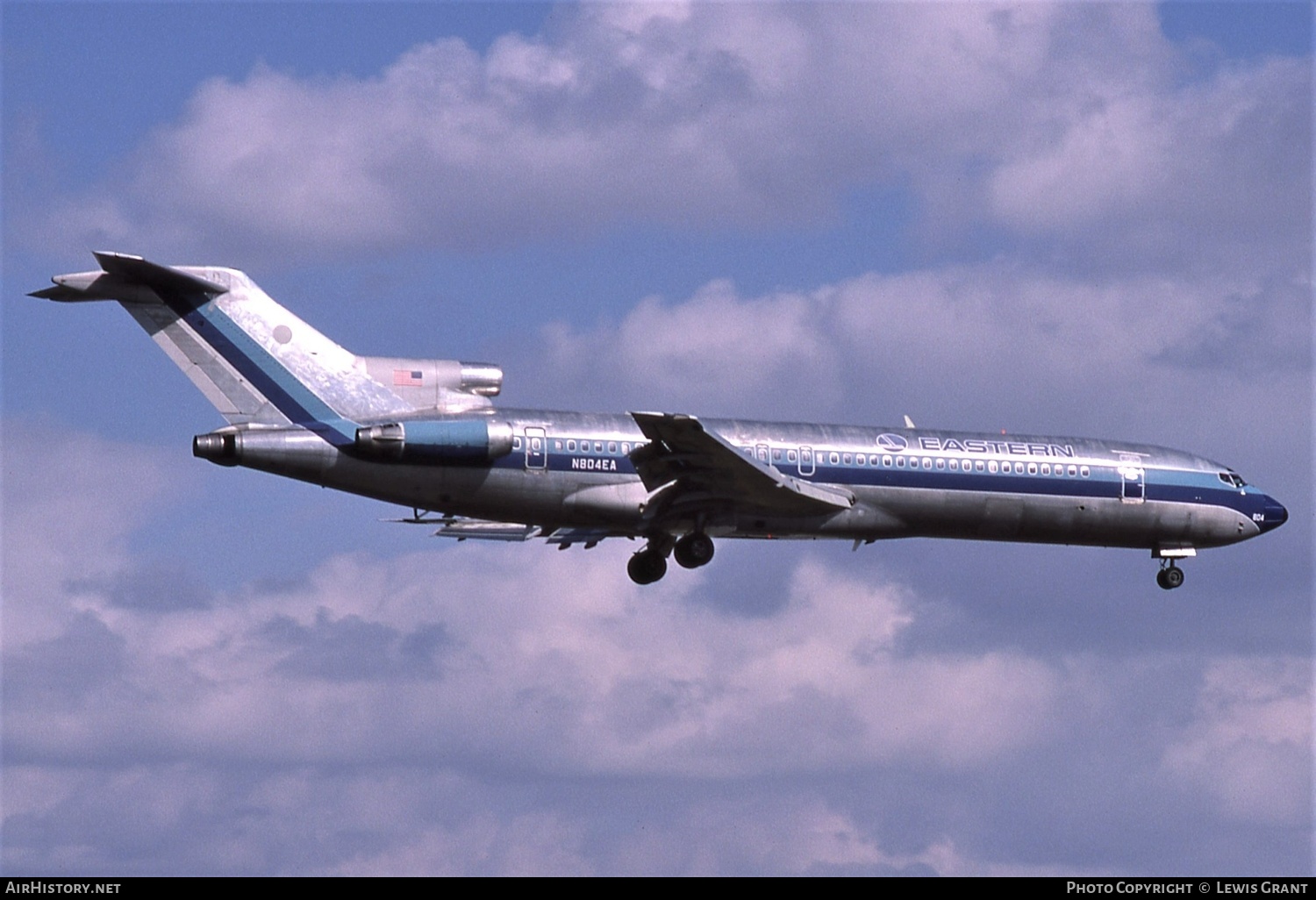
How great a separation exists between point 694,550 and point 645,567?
2.07 m

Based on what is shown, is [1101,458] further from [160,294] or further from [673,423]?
[160,294]

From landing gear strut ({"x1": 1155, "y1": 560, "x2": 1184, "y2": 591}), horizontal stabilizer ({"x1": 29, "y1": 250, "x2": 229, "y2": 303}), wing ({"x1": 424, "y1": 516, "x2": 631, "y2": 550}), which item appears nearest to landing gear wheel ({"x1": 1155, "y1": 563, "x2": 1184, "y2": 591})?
landing gear strut ({"x1": 1155, "y1": 560, "x2": 1184, "y2": 591})

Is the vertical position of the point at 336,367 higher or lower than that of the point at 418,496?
higher

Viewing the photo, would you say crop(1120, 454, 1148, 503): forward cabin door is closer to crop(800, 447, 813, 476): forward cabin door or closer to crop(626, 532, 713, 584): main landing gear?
crop(800, 447, 813, 476): forward cabin door

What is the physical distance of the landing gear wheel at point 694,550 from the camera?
172 ft

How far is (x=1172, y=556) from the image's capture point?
57469mm

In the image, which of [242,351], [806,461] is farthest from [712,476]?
[242,351]

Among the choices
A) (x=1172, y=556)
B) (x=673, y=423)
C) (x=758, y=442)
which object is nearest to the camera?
(x=673, y=423)

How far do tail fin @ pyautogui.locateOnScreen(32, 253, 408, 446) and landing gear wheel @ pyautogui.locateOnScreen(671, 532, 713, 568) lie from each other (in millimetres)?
8111

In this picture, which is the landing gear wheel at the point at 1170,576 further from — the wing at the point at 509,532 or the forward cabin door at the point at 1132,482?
the wing at the point at 509,532
